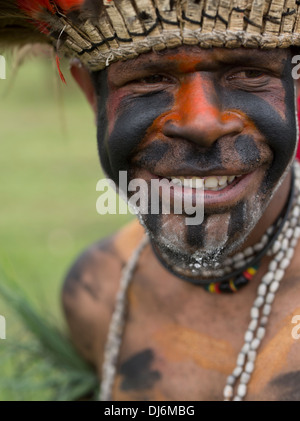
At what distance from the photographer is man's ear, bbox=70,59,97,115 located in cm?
235

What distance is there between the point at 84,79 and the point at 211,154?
689 millimetres

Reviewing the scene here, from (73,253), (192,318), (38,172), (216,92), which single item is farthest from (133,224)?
(38,172)

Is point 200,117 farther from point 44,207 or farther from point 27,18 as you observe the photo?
point 44,207

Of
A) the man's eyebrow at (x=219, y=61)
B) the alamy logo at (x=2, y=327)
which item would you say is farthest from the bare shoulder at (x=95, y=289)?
the man's eyebrow at (x=219, y=61)

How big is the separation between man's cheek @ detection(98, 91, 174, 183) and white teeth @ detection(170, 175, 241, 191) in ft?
0.58

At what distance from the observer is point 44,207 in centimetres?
834

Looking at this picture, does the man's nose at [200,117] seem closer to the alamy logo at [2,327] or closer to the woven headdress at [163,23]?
the woven headdress at [163,23]

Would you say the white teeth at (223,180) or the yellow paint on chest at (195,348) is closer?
the white teeth at (223,180)

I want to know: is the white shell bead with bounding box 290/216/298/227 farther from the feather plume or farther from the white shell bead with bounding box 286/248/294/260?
the feather plume

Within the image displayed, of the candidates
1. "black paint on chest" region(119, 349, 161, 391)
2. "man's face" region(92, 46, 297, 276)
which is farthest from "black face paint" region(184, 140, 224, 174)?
"black paint on chest" region(119, 349, 161, 391)

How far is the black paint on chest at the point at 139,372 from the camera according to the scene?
245 centimetres

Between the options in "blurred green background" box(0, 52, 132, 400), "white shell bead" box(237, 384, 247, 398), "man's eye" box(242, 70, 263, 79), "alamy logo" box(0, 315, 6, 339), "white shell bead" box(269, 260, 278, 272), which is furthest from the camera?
"blurred green background" box(0, 52, 132, 400)

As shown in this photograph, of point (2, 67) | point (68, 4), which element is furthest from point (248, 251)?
point (2, 67)

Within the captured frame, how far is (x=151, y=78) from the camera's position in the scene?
6.75 ft
